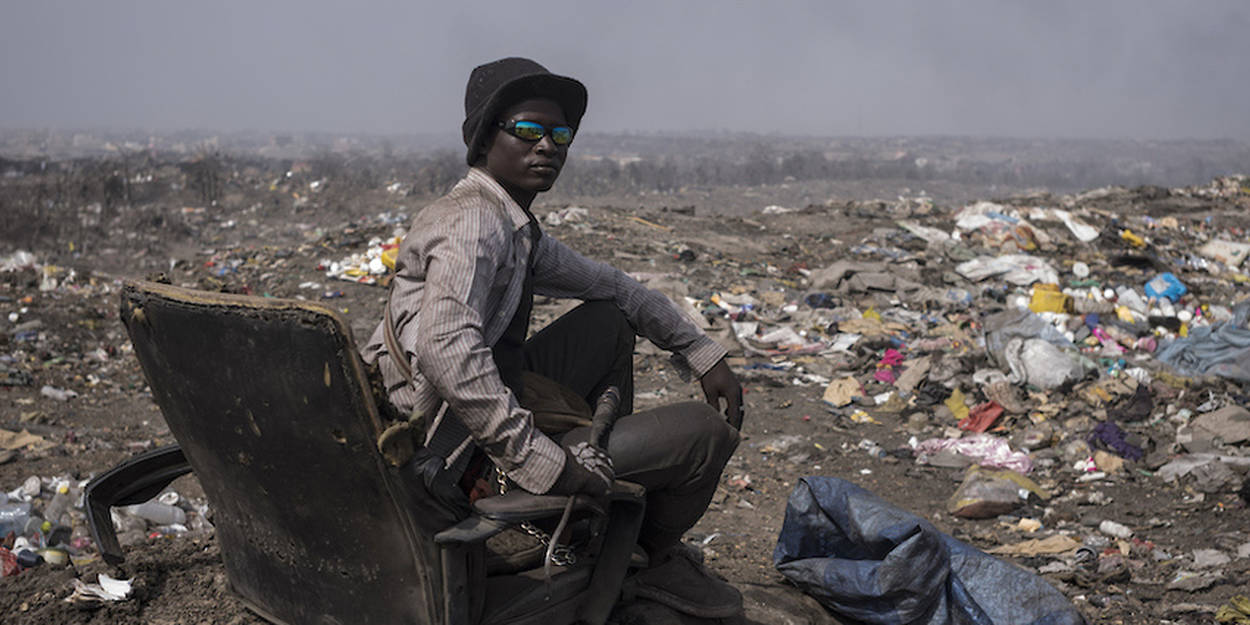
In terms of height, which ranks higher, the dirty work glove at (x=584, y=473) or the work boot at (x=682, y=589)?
the dirty work glove at (x=584, y=473)

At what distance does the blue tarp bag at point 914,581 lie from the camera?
2.79 metres

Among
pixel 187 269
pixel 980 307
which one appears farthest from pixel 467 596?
pixel 187 269

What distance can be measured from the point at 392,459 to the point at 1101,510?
472cm

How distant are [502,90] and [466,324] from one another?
0.58 m

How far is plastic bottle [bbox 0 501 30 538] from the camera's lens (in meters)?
4.06

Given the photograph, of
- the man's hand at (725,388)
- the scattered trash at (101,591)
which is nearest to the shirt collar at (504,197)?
the man's hand at (725,388)

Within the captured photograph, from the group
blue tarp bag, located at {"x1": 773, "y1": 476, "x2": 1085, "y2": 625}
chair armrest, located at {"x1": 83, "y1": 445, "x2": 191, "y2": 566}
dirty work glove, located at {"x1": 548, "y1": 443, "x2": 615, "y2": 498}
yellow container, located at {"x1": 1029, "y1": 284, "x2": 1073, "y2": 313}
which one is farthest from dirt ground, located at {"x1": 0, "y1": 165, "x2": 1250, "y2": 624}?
yellow container, located at {"x1": 1029, "y1": 284, "x2": 1073, "y2": 313}

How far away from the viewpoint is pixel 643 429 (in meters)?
2.02

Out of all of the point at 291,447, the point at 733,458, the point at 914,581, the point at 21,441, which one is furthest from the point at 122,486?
the point at 733,458

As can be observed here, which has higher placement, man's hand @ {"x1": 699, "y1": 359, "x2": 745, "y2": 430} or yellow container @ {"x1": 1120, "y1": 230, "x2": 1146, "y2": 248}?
man's hand @ {"x1": 699, "y1": 359, "x2": 745, "y2": 430}

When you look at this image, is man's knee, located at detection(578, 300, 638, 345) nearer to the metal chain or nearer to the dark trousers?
the dark trousers

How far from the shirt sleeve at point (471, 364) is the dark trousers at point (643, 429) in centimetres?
23

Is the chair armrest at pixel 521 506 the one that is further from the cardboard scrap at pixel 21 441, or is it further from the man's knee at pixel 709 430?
the cardboard scrap at pixel 21 441

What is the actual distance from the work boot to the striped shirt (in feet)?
2.29
